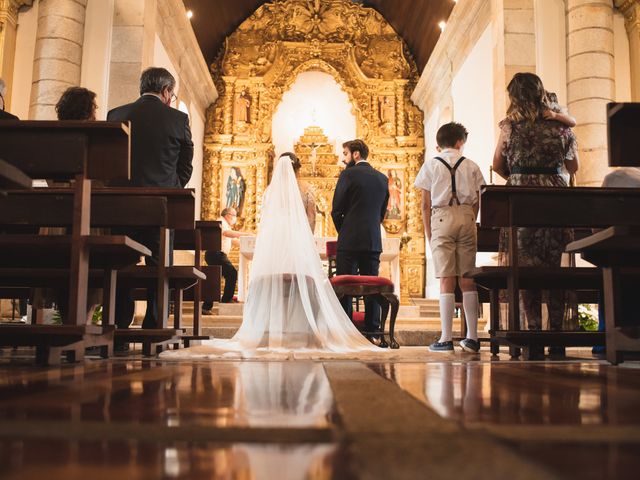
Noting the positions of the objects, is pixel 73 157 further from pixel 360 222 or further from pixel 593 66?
pixel 593 66

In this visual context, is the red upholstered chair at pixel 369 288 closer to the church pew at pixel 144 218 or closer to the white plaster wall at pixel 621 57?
A: the church pew at pixel 144 218

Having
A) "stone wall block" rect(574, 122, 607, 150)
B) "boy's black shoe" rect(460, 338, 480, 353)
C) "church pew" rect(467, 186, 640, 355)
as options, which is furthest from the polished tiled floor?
"stone wall block" rect(574, 122, 607, 150)

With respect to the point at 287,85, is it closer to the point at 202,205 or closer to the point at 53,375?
the point at 202,205

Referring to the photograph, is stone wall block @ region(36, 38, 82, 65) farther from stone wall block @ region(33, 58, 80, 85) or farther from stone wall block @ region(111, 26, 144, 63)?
stone wall block @ region(111, 26, 144, 63)

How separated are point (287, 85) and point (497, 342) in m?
11.1

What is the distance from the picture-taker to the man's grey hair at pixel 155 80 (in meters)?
4.61

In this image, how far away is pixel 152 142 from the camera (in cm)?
452

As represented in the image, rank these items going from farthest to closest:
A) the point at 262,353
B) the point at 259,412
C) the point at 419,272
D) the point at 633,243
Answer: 1. the point at 419,272
2. the point at 262,353
3. the point at 633,243
4. the point at 259,412

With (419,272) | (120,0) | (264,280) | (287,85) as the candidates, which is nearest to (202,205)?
(287,85)

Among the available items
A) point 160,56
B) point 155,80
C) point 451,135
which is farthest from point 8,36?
point 451,135

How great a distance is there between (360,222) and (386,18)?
10.6 metres

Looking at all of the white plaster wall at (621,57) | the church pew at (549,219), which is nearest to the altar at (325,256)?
the white plaster wall at (621,57)

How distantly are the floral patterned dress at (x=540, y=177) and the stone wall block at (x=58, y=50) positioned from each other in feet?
19.4

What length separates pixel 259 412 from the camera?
4.01ft
